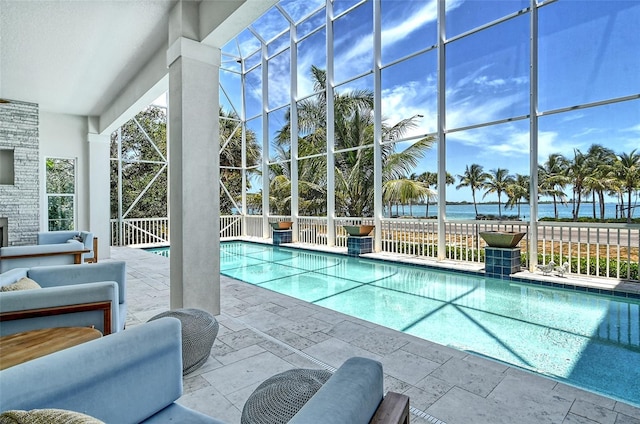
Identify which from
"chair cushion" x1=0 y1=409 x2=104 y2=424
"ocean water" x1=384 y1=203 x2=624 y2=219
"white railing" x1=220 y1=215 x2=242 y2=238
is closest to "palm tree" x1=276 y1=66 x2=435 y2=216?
"ocean water" x1=384 y1=203 x2=624 y2=219

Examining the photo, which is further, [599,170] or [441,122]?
[441,122]

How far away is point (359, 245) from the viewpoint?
8.25m

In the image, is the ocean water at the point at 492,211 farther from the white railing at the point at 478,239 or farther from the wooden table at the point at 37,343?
the wooden table at the point at 37,343

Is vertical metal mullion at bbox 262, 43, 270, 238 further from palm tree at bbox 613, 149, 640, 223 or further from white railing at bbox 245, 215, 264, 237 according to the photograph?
palm tree at bbox 613, 149, 640, 223

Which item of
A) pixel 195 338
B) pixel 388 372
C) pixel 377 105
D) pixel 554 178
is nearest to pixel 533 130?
pixel 554 178

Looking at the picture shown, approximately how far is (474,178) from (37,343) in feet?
24.5

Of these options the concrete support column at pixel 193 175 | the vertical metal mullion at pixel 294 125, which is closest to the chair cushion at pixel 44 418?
the concrete support column at pixel 193 175

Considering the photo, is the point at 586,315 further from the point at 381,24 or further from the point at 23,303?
the point at 381,24

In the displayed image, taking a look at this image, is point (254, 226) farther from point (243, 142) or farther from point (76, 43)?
point (76, 43)

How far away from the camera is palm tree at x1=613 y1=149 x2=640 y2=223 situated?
5.23m

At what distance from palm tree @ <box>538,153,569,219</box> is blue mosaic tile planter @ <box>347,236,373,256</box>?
378 centimetres

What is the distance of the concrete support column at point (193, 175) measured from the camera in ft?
10.8

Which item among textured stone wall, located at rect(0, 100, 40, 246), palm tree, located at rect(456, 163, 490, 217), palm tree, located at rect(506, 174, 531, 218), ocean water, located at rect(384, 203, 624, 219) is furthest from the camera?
palm tree, located at rect(456, 163, 490, 217)

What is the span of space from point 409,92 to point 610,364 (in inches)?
274
